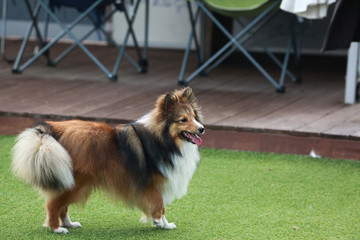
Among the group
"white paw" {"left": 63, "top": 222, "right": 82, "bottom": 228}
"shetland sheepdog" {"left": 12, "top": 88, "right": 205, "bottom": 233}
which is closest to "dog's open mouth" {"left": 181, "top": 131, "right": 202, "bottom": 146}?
"shetland sheepdog" {"left": 12, "top": 88, "right": 205, "bottom": 233}

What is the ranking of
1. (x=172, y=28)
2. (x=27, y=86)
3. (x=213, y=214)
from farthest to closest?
(x=172, y=28), (x=27, y=86), (x=213, y=214)

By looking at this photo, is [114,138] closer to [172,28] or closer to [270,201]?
[270,201]

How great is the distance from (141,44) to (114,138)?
14.5 feet

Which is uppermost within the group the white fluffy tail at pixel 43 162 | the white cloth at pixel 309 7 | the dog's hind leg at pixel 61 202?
the white cloth at pixel 309 7

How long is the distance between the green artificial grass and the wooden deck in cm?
15

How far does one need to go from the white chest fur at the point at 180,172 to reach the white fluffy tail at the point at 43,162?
1.47 feet

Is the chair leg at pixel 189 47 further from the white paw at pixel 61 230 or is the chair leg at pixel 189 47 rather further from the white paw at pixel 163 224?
the white paw at pixel 61 230

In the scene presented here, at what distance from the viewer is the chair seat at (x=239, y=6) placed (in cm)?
496

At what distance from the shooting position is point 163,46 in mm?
7121

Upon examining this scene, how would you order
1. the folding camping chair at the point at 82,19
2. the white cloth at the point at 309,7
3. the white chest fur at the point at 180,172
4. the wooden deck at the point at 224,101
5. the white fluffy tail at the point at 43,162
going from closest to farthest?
the white fluffy tail at the point at 43,162 < the white chest fur at the point at 180,172 < the wooden deck at the point at 224,101 < the white cloth at the point at 309,7 < the folding camping chair at the point at 82,19

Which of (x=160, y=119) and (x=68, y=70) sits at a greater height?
(x=160, y=119)

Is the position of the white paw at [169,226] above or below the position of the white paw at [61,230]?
below

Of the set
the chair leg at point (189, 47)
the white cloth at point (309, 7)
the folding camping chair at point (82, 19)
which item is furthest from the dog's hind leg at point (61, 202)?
the folding camping chair at point (82, 19)

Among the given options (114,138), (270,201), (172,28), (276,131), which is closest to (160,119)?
(114,138)
